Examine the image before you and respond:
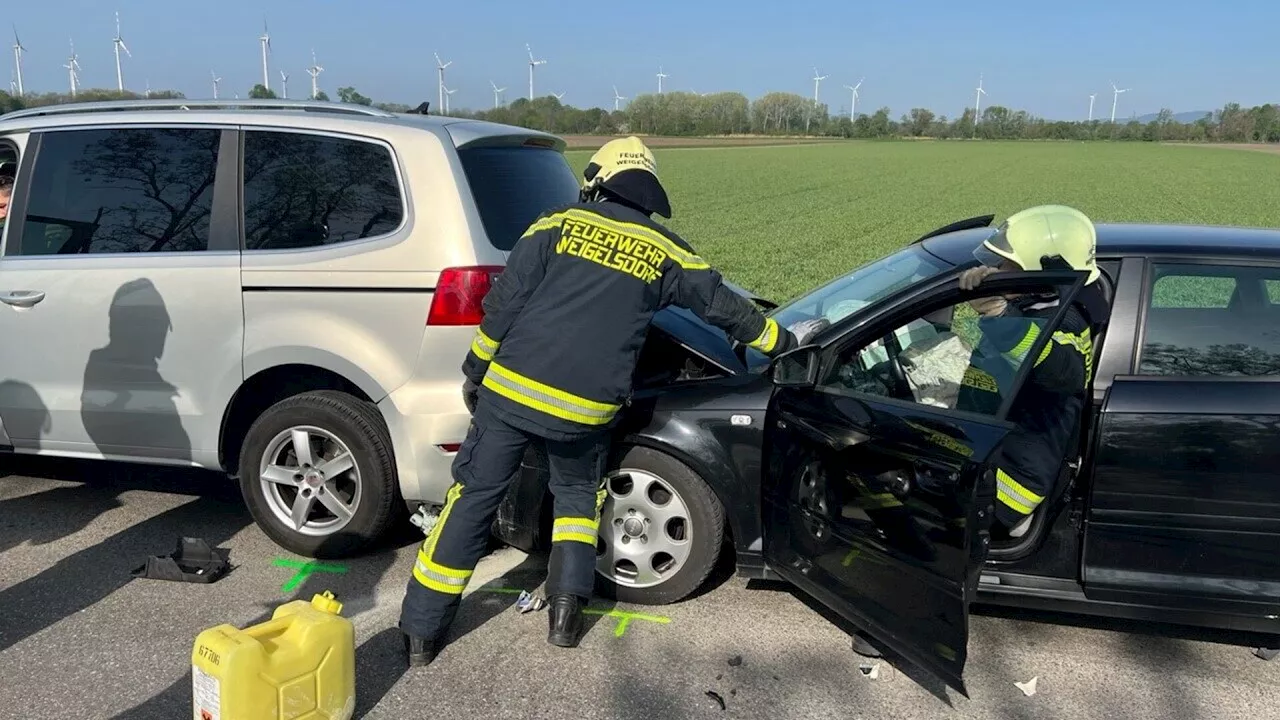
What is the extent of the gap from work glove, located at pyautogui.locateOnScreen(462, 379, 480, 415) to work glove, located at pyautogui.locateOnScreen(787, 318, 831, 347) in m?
1.20

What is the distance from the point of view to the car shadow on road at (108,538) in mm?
3748

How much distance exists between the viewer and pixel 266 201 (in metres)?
4.11

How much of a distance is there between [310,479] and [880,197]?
3373 cm

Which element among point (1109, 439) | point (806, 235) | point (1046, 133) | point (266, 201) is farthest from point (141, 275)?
point (1046, 133)

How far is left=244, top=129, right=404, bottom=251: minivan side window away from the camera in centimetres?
396

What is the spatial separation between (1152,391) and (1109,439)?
0.76ft

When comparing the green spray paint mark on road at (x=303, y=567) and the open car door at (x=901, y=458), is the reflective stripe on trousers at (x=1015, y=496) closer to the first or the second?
the open car door at (x=901, y=458)

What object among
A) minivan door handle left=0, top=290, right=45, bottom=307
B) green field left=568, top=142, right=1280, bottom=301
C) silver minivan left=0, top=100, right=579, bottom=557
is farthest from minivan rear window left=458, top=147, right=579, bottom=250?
green field left=568, top=142, right=1280, bottom=301

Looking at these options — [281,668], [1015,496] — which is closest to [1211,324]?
[1015,496]

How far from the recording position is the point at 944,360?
3604 millimetres

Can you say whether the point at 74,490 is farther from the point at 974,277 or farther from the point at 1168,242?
the point at 1168,242

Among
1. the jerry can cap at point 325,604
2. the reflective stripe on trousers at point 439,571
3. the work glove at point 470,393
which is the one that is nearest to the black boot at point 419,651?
the reflective stripe on trousers at point 439,571

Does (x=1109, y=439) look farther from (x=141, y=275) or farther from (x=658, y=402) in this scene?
(x=141, y=275)

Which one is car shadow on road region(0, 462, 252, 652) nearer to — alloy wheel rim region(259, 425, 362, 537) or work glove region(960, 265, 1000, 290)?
alloy wheel rim region(259, 425, 362, 537)
